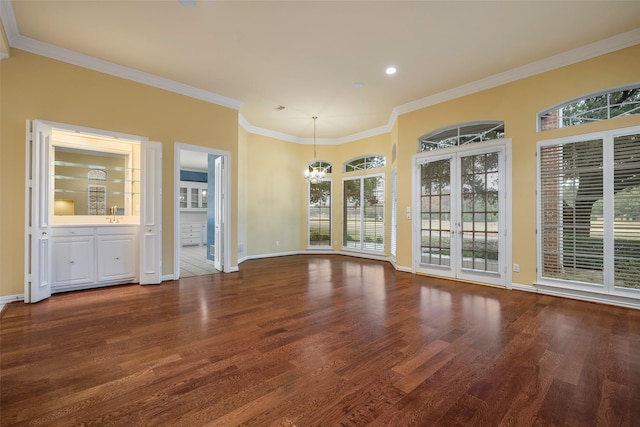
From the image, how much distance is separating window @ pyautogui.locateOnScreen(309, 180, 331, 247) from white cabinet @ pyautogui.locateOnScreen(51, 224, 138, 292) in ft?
16.2

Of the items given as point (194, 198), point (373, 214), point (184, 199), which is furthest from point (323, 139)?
point (184, 199)

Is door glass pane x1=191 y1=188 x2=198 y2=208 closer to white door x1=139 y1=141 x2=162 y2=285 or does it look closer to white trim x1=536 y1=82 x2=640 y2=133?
white door x1=139 y1=141 x2=162 y2=285

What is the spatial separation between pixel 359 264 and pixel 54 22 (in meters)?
6.56

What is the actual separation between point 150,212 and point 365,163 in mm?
5611

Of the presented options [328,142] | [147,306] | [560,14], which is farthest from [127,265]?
[560,14]

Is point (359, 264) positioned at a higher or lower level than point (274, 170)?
lower

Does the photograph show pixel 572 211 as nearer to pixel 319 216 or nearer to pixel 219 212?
pixel 319 216

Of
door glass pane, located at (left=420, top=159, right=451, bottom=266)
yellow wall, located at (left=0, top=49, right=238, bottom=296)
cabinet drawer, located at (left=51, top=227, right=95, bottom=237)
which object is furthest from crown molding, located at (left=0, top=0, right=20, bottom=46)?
door glass pane, located at (left=420, top=159, right=451, bottom=266)

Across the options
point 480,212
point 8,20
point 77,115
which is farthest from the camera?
point 480,212

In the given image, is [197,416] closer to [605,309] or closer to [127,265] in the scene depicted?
[127,265]

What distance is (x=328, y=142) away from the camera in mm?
8914

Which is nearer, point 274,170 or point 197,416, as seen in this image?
point 197,416

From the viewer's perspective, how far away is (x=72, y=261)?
14.4 feet

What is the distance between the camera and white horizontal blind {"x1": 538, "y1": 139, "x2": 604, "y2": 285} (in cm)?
400
